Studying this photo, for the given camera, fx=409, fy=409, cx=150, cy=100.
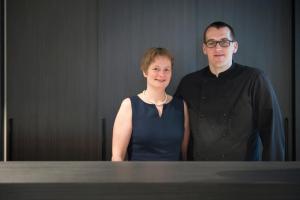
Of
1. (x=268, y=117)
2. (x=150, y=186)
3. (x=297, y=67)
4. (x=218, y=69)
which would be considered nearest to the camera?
(x=150, y=186)

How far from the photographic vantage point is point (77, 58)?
2.81m

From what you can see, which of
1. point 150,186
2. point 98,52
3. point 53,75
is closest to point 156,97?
point 98,52

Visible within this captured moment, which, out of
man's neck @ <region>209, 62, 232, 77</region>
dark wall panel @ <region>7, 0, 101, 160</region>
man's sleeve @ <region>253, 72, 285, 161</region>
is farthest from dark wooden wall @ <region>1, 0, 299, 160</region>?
man's sleeve @ <region>253, 72, 285, 161</region>

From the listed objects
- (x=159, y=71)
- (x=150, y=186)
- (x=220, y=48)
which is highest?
(x=220, y=48)

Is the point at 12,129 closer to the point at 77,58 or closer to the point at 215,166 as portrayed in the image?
the point at 77,58

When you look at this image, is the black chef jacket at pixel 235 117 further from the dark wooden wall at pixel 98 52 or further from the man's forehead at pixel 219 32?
the dark wooden wall at pixel 98 52

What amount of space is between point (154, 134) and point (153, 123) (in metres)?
0.06

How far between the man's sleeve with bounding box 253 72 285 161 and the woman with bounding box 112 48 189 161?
1.31 ft

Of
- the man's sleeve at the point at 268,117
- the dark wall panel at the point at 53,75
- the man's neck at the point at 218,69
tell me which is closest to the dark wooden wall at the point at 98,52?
the dark wall panel at the point at 53,75

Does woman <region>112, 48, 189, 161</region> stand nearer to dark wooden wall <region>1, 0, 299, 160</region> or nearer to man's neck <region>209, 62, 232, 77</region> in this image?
man's neck <region>209, 62, 232, 77</region>

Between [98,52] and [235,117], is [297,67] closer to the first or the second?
[235,117]

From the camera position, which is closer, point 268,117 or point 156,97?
point 268,117

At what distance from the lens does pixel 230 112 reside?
216 centimetres

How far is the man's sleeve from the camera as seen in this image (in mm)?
2076
